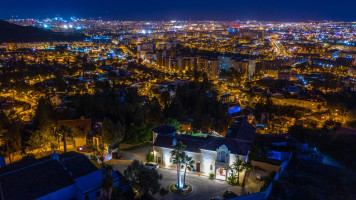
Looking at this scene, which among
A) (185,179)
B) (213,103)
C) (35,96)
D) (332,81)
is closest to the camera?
(185,179)

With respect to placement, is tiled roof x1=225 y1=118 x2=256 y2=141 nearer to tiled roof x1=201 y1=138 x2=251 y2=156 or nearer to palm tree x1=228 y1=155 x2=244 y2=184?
tiled roof x1=201 y1=138 x2=251 y2=156

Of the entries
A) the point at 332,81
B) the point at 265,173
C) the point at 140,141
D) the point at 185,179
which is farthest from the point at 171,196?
the point at 332,81

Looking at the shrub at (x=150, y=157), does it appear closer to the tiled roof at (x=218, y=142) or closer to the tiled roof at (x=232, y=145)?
the tiled roof at (x=218, y=142)

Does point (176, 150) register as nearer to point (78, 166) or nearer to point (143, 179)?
point (143, 179)

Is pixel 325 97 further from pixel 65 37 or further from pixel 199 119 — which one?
pixel 65 37

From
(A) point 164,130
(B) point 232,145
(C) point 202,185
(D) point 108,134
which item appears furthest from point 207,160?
(D) point 108,134

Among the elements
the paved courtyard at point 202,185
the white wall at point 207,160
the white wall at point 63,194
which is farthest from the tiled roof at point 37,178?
the white wall at point 207,160

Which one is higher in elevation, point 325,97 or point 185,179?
point 325,97

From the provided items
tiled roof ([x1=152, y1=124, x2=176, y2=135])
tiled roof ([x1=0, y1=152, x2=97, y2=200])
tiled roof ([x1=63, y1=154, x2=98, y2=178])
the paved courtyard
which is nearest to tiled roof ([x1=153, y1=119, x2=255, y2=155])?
tiled roof ([x1=152, y1=124, x2=176, y2=135])
